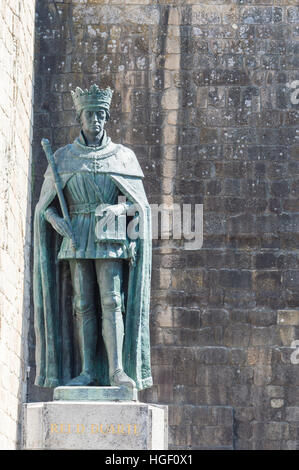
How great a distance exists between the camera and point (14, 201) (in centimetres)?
1178

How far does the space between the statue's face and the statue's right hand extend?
0.60 meters

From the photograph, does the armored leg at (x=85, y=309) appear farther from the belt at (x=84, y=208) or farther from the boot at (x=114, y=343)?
the belt at (x=84, y=208)

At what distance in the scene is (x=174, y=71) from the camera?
13.1 metres

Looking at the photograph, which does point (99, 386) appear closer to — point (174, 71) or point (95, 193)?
point (95, 193)

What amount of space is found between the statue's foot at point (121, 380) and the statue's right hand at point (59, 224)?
90cm

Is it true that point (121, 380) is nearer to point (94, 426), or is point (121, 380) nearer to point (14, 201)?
point (94, 426)

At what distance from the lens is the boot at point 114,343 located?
741 cm

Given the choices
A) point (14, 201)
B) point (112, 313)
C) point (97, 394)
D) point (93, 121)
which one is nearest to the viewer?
point (97, 394)

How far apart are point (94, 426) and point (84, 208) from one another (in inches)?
55.7

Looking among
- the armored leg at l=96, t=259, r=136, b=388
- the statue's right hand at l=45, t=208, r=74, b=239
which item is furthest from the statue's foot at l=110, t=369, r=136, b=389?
the statue's right hand at l=45, t=208, r=74, b=239

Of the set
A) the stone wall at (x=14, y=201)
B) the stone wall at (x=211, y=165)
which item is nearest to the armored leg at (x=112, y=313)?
the stone wall at (x=14, y=201)

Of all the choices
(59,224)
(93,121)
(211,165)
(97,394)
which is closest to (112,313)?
(97,394)

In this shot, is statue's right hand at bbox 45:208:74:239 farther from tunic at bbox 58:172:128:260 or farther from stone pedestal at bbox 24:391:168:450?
stone pedestal at bbox 24:391:168:450
